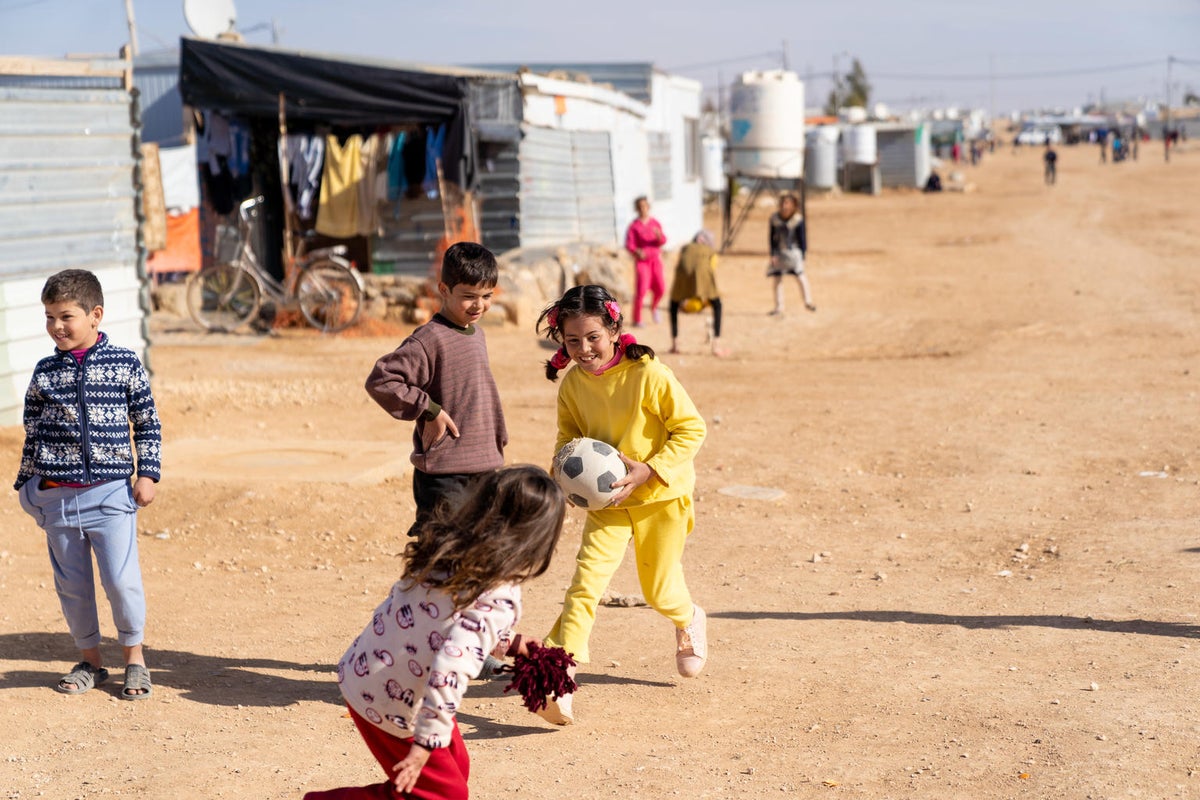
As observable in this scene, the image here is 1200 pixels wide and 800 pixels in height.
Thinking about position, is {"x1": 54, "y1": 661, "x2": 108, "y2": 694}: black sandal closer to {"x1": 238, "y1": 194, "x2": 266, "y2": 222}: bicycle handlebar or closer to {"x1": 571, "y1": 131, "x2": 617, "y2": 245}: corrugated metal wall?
{"x1": 238, "y1": 194, "x2": 266, "y2": 222}: bicycle handlebar

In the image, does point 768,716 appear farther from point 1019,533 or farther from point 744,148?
point 744,148

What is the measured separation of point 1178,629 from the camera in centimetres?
533

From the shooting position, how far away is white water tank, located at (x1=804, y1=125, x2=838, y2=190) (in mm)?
49375

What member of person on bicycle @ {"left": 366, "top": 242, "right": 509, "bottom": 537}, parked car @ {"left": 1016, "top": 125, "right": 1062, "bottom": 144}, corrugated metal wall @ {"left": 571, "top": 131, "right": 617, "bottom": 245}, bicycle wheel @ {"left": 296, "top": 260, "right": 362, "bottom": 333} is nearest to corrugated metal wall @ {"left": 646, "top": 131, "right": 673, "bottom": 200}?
corrugated metal wall @ {"left": 571, "top": 131, "right": 617, "bottom": 245}

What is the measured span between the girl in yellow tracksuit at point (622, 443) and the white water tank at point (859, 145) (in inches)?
1892

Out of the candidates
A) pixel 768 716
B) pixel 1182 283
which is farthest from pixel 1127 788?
pixel 1182 283

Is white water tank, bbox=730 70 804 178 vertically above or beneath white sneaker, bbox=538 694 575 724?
above

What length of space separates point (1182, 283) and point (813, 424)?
11.4 m

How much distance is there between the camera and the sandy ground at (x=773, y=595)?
4.18 metres

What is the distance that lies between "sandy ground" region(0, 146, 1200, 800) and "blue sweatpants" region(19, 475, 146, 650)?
12.5 inches

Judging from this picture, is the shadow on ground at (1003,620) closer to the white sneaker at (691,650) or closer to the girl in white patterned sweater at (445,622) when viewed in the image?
the white sneaker at (691,650)

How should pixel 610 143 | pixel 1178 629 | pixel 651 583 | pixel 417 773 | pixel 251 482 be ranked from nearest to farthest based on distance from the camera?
pixel 417 773 → pixel 651 583 → pixel 1178 629 → pixel 251 482 → pixel 610 143

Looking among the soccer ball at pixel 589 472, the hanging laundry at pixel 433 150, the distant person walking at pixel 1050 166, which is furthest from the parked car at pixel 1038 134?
the soccer ball at pixel 589 472

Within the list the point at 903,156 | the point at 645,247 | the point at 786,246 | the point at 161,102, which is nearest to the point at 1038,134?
the point at 903,156
